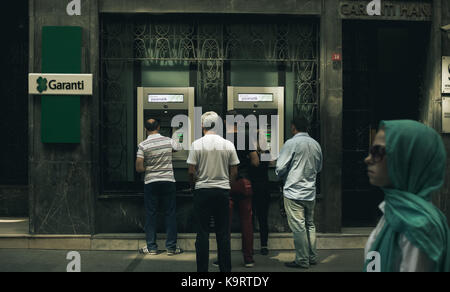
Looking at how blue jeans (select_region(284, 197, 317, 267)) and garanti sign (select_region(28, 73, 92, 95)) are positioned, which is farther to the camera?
garanti sign (select_region(28, 73, 92, 95))

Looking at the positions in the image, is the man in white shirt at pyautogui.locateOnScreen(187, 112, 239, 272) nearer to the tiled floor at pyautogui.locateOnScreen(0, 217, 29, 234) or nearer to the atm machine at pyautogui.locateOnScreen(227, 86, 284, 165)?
the atm machine at pyautogui.locateOnScreen(227, 86, 284, 165)

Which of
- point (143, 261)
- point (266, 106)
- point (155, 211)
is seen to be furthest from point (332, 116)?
point (143, 261)

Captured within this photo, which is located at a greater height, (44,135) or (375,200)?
(44,135)

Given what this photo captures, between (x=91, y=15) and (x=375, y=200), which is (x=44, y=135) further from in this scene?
(x=375, y=200)

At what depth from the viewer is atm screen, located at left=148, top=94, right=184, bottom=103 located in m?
8.34

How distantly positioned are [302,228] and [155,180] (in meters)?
2.28

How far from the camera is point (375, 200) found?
31.1 feet

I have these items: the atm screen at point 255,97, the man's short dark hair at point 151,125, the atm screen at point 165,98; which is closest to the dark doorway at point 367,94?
the atm screen at point 255,97

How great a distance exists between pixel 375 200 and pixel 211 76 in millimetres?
3837

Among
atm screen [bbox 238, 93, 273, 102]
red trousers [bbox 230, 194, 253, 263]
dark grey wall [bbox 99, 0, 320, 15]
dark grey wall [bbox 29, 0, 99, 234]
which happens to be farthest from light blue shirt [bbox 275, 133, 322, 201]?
dark grey wall [bbox 29, 0, 99, 234]

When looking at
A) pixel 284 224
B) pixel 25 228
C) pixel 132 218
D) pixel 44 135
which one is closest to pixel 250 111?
pixel 284 224

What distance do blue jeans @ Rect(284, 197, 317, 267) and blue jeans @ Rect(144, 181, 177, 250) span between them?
1.75m

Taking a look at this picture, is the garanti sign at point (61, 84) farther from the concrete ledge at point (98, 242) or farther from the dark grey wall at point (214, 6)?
the concrete ledge at point (98, 242)
